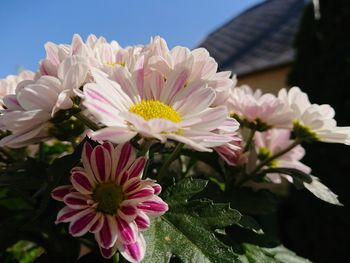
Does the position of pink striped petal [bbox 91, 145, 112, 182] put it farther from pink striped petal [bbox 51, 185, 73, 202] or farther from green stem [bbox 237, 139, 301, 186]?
green stem [bbox 237, 139, 301, 186]

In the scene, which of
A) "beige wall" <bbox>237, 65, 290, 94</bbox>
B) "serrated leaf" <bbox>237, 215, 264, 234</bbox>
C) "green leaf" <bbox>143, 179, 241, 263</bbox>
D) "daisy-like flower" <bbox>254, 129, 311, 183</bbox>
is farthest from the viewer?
"beige wall" <bbox>237, 65, 290, 94</bbox>

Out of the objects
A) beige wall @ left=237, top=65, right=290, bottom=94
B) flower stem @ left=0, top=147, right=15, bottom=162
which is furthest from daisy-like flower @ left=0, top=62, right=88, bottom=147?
beige wall @ left=237, top=65, right=290, bottom=94

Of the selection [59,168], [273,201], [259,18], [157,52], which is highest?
[157,52]

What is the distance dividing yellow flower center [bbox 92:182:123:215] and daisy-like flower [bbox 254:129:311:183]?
0.51 m

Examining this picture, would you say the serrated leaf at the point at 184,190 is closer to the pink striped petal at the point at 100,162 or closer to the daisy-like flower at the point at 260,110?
the pink striped petal at the point at 100,162

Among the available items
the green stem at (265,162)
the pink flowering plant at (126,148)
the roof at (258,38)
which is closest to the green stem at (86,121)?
the pink flowering plant at (126,148)

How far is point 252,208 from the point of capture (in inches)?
36.2

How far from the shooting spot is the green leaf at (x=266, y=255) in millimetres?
837

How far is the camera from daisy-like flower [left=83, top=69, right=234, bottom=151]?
556mm

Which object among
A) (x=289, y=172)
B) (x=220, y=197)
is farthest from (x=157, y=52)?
(x=289, y=172)

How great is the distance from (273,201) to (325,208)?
3.35 metres

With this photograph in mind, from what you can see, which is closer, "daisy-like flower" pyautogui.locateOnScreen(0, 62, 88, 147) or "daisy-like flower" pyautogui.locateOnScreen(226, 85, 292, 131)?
"daisy-like flower" pyautogui.locateOnScreen(0, 62, 88, 147)

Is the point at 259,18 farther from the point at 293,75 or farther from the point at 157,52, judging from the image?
the point at 157,52

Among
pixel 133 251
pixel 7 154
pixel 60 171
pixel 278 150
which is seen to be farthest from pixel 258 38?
pixel 133 251
